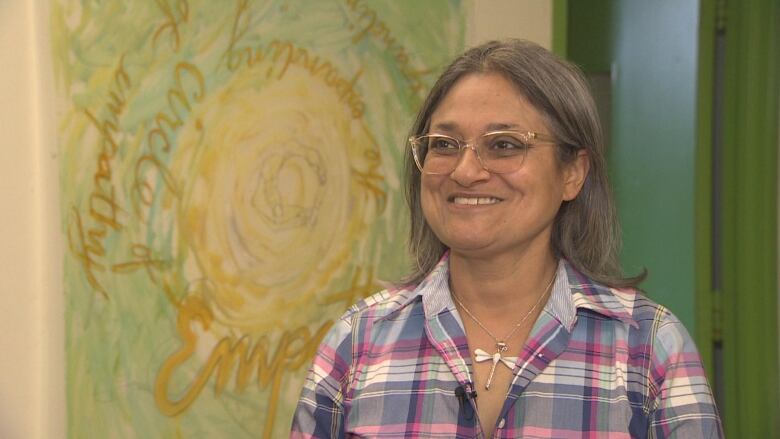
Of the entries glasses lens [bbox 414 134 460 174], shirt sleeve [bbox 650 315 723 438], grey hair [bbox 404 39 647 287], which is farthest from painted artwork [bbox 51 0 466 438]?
shirt sleeve [bbox 650 315 723 438]

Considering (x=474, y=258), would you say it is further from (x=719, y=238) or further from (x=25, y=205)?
(x=719, y=238)

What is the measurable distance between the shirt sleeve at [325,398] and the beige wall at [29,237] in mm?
418

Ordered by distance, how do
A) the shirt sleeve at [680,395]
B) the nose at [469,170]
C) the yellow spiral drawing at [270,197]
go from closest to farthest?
1. the shirt sleeve at [680,395]
2. the nose at [469,170]
3. the yellow spiral drawing at [270,197]

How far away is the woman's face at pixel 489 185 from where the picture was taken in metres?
1.52

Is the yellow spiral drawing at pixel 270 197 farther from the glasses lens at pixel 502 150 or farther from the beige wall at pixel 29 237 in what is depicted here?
the glasses lens at pixel 502 150

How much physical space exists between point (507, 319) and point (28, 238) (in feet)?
2.66

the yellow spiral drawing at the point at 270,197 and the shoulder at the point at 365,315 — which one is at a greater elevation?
Result: the yellow spiral drawing at the point at 270,197

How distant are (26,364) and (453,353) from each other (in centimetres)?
70

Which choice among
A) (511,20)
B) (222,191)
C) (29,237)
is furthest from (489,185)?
(511,20)

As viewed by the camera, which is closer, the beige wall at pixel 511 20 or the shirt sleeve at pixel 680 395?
the shirt sleeve at pixel 680 395

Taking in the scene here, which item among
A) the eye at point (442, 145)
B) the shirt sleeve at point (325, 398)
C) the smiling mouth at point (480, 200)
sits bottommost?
the shirt sleeve at point (325, 398)

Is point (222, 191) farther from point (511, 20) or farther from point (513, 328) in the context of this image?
point (511, 20)

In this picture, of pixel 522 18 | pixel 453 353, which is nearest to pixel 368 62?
pixel 522 18

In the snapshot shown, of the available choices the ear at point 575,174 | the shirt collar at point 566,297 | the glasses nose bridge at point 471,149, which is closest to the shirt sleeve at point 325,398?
the shirt collar at point 566,297
